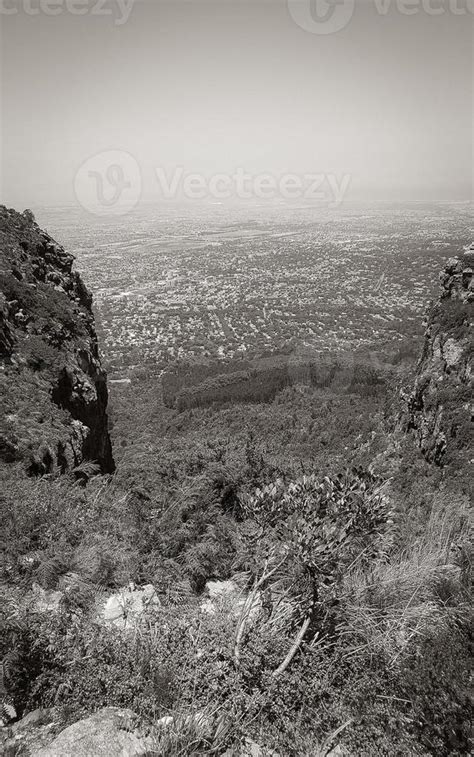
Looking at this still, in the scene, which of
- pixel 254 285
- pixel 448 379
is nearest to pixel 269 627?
pixel 448 379

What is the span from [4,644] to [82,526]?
8.05 ft

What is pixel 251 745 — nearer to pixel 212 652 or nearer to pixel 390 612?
pixel 212 652

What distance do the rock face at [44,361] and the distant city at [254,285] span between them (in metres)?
41.0

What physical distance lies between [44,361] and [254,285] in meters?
100

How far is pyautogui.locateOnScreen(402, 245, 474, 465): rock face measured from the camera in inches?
682

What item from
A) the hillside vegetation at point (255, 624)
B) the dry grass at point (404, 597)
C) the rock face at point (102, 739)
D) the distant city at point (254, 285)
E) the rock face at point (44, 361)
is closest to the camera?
the rock face at point (102, 739)

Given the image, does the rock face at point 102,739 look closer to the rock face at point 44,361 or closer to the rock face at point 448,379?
the rock face at point 44,361

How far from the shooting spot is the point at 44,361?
12.9m

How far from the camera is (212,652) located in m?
3.24

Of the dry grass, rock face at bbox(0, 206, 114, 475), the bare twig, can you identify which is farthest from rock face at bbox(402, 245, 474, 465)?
the bare twig

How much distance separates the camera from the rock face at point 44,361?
9.54 m

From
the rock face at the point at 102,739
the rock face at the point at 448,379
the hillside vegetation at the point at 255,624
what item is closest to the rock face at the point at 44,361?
the hillside vegetation at the point at 255,624

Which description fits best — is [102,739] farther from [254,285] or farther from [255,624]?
[254,285]

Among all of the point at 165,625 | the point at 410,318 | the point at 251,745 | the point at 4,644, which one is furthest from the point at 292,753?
the point at 410,318
